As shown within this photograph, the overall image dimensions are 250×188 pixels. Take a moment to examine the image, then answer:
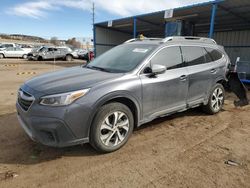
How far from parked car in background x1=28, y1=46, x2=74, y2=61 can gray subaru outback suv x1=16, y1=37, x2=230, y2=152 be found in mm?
21514

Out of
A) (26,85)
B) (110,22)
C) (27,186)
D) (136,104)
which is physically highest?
(110,22)

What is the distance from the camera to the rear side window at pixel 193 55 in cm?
443

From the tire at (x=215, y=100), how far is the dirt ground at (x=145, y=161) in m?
0.73

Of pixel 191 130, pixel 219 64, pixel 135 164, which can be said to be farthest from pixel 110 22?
pixel 135 164

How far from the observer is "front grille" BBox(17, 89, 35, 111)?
3.04m

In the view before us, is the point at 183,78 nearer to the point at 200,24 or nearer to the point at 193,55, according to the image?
the point at 193,55

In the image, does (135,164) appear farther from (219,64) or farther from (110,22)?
(110,22)

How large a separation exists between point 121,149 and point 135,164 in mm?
482

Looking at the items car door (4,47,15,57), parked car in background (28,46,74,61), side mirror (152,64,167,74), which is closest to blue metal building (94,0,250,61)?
side mirror (152,64,167,74)

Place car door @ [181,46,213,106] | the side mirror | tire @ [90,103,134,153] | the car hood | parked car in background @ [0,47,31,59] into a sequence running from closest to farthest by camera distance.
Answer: the car hood < tire @ [90,103,134,153] < the side mirror < car door @ [181,46,213,106] < parked car in background @ [0,47,31,59]

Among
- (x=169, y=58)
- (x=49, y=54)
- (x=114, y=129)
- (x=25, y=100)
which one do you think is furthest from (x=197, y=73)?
(x=49, y=54)

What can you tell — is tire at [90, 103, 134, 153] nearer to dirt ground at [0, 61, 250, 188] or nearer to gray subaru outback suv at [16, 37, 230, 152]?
gray subaru outback suv at [16, 37, 230, 152]

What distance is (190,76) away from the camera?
4328mm

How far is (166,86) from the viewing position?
3.87 m
